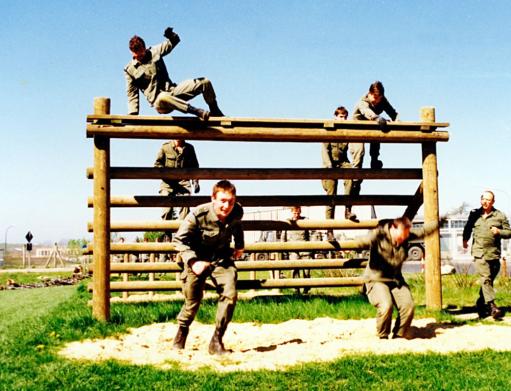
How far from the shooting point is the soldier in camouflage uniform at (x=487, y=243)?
9141 mm

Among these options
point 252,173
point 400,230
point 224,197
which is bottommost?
point 400,230

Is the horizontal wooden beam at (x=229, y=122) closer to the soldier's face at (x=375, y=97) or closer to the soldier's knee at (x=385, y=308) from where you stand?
the soldier's face at (x=375, y=97)

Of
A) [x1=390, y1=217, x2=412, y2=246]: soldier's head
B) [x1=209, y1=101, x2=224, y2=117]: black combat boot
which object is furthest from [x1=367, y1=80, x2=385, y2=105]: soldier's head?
[x1=390, y1=217, x2=412, y2=246]: soldier's head

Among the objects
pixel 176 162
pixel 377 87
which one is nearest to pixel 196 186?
pixel 176 162

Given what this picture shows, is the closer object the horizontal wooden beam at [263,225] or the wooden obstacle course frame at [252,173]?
the wooden obstacle course frame at [252,173]

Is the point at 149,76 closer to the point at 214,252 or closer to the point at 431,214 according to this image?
the point at 214,252

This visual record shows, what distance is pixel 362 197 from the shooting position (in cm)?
977

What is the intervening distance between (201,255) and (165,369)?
1.45m

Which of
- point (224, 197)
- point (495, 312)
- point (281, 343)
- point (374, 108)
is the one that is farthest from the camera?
point (374, 108)

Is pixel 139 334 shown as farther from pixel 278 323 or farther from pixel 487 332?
pixel 487 332

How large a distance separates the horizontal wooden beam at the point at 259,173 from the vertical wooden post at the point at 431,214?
269mm

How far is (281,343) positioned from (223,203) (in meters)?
2.07

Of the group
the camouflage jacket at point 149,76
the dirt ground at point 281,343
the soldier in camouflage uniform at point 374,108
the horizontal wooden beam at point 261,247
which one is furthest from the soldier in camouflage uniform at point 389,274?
the camouflage jacket at point 149,76

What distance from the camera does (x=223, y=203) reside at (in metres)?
6.27
